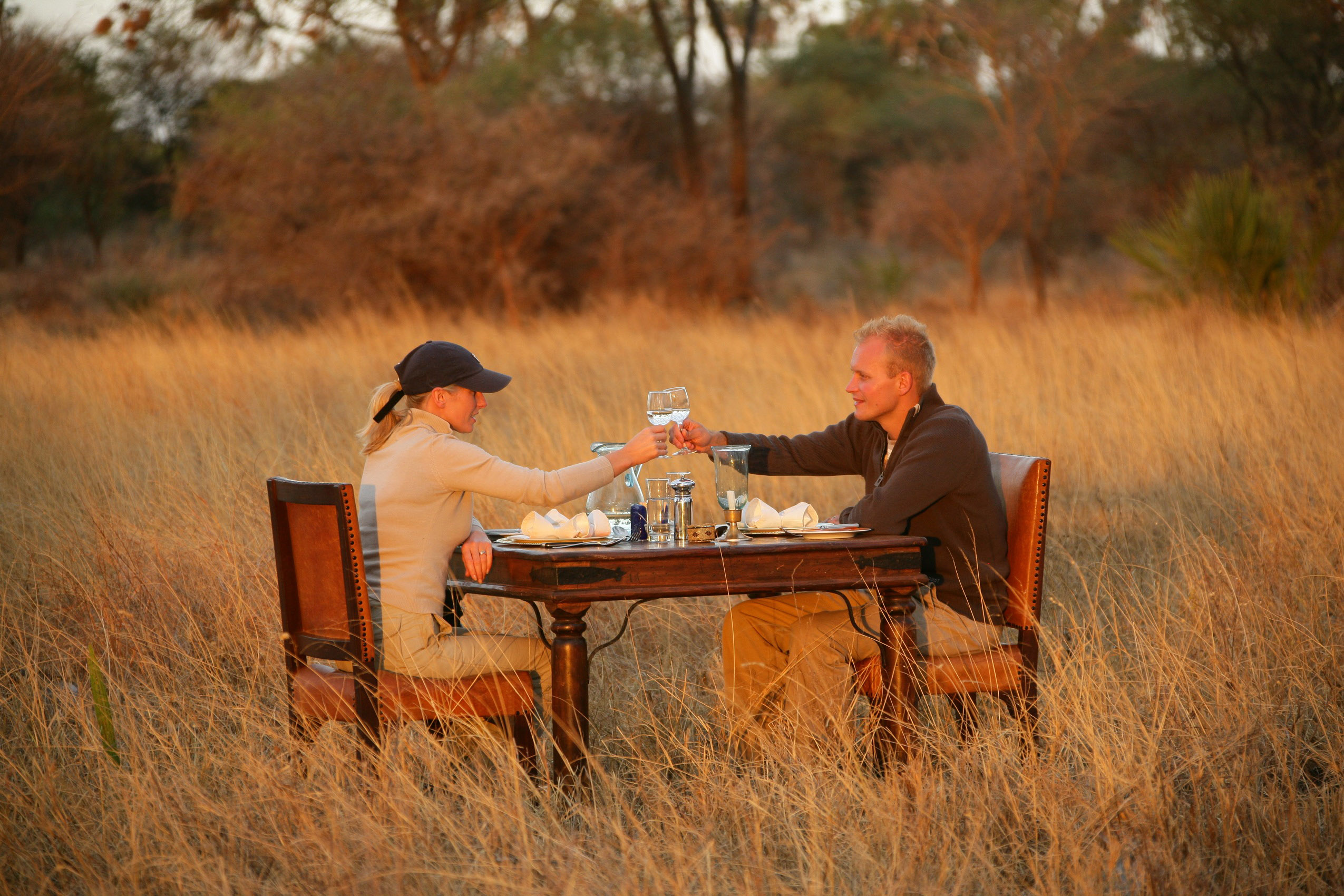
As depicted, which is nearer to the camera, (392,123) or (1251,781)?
(1251,781)

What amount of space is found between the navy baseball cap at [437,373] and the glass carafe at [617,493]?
0.35 meters

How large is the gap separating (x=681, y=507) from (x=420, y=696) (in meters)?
0.84

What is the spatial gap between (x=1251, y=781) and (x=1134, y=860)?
0.57m

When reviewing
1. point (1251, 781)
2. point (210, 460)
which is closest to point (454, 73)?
point (210, 460)

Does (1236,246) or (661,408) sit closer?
(661,408)

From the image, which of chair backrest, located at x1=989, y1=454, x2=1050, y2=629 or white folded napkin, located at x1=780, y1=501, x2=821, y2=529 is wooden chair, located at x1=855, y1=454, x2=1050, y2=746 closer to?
chair backrest, located at x1=989, y1=454, x2=1050, y2=629

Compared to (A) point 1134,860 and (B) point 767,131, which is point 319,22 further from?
(A) point 1134,860

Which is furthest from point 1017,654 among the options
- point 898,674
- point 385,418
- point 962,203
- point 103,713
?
point 962,203

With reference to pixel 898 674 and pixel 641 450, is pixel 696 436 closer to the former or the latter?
pixel 641 450

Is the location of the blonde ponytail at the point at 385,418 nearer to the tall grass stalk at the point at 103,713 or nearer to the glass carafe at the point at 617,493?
the glass carafe at the point at 617,493

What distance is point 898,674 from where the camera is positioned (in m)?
3.40

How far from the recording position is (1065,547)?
19.2 feet

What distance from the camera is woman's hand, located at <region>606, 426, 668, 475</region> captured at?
3340 mm

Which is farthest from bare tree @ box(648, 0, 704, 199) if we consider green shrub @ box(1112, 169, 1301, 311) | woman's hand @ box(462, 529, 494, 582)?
woman's hand @ box(462, 529, 494, 582)
